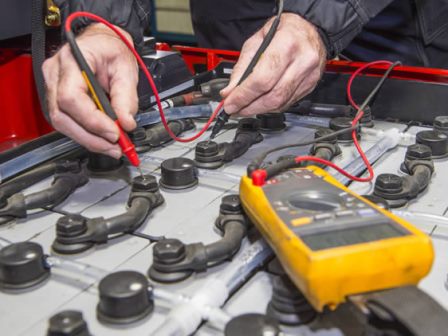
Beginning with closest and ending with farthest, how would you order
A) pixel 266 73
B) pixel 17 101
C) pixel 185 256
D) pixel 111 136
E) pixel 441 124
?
pixel 185 256 < pixel 111 136 < pixel 266 73 < pixel 441 124 < pixel 17 101

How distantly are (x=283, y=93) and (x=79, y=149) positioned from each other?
0.31 metres

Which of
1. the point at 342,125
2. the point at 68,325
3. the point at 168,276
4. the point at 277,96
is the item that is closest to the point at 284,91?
the point at 277,96

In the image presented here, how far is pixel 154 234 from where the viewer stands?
0.62 metres

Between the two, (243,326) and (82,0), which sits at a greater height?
(82,0)

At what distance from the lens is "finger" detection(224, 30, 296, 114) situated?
0.74m

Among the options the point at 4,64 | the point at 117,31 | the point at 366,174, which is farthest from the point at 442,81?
the point at 4,64

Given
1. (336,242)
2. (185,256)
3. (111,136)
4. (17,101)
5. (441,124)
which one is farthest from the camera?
(17,101)

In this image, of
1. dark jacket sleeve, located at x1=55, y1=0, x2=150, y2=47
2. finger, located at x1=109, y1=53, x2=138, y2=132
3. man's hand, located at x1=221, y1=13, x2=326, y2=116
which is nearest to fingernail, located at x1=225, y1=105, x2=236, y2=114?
man's hand, located at x1=221, y1=13, x2=326, y2=116

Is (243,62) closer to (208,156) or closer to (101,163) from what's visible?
(208,156)

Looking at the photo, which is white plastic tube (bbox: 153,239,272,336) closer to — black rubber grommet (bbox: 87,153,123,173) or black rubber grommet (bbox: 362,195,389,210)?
black rubber grommet (bbox: 362,195,389,210)

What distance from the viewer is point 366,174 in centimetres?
75

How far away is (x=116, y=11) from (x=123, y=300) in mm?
529

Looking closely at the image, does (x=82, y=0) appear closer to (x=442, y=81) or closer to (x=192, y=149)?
(x=192, y=149)

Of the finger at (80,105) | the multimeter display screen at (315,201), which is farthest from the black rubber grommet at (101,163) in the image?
the multimeter display screen at (315,201)
